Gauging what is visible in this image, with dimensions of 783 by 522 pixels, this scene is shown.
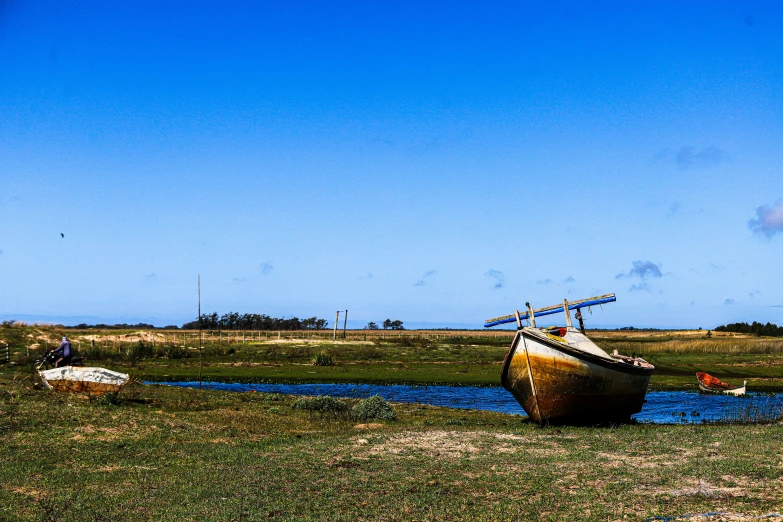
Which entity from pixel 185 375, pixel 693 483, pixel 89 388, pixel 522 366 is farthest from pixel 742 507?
pixel 185 375

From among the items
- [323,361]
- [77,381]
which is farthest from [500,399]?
[323,361]

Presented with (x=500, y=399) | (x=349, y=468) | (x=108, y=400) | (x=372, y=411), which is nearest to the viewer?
(x=349, y=468)

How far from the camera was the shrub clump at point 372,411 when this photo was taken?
89.6 feet

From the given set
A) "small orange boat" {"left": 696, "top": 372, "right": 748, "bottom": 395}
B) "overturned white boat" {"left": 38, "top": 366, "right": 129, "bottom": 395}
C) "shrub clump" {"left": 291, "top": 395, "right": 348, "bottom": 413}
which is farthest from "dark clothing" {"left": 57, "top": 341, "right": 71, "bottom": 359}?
"small orange boat" {"left": 696, "top": 372, "right": 748, "bottom": 395}

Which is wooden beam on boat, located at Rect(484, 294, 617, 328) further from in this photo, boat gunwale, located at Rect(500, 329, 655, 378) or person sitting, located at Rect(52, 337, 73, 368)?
person sitting, located at Rect(52, 337, 73, 368)

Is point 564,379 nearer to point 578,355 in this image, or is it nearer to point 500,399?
point 578,355

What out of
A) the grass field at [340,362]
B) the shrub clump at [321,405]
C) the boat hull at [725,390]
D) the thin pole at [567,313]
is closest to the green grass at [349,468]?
the shrub clump at [321,405]

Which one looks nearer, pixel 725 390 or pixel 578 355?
pixel 578 355

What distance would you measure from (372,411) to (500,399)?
13.8 m

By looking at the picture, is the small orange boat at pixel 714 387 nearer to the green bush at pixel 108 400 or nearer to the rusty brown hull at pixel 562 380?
the rusty brown hull at pixel 562 380

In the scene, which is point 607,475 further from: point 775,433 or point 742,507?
point 775,433

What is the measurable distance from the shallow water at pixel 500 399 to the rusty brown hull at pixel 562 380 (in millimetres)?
6374

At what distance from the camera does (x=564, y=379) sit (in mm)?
24312

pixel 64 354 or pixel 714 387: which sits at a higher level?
pixel 64 354
